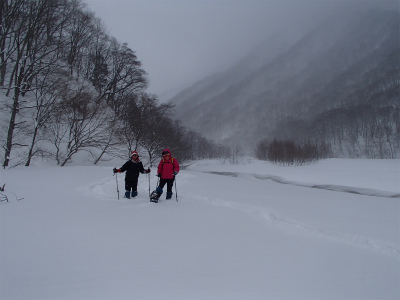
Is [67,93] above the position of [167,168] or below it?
above

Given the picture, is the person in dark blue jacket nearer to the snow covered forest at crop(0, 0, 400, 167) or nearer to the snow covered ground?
the snow covered ground

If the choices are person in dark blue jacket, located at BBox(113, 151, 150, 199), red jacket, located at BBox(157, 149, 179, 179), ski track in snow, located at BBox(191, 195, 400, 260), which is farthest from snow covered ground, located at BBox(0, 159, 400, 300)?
person in dark blue jacket, located at BBox(113, 151, 150, 199)

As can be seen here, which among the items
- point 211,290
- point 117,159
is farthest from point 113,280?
point 117,159

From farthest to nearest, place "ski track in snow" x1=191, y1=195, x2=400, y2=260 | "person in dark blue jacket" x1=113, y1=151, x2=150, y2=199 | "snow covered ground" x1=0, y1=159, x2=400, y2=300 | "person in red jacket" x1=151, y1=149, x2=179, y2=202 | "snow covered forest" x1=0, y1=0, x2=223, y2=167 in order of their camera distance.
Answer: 1. "snow covered forest" x1=0, y1=0, x2=223, y2=167
2. "person in dark blue jacket" x1=113, y1=151, x2=150, y2=199
3. "person in red jacket" x1=151, y1=149, x2=179, y2=202
4. "ski track in snow" x1=191, y1=195, x2=400, y2=260
5. "snow covered ground" x1=0, y1=159, x2=400, y2=300

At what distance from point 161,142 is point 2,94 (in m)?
15.4

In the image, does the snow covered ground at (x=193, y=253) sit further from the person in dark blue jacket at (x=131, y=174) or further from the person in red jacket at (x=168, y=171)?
the person in dark blue jacket at (x=131, y=174)

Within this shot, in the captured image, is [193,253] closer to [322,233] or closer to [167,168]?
[322,233]

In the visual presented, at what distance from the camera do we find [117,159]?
24.3m

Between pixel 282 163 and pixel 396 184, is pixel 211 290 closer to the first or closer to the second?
pixel 396 184

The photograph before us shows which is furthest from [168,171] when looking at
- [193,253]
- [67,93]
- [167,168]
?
[67,93]

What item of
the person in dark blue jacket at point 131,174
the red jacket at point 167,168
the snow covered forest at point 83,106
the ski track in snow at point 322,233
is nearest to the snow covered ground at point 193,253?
the ski track in snow at point 322,233

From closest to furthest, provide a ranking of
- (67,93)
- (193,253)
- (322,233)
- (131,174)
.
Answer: (193,253) → (322,233) → (131,174) → (67,93)

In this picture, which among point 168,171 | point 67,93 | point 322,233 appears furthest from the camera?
point 67,93

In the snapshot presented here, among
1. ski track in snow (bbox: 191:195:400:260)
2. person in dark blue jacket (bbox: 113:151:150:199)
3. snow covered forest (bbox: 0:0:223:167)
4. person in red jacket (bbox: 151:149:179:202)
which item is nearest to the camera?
ski track in snow (bbox: 191:195:400:260)
